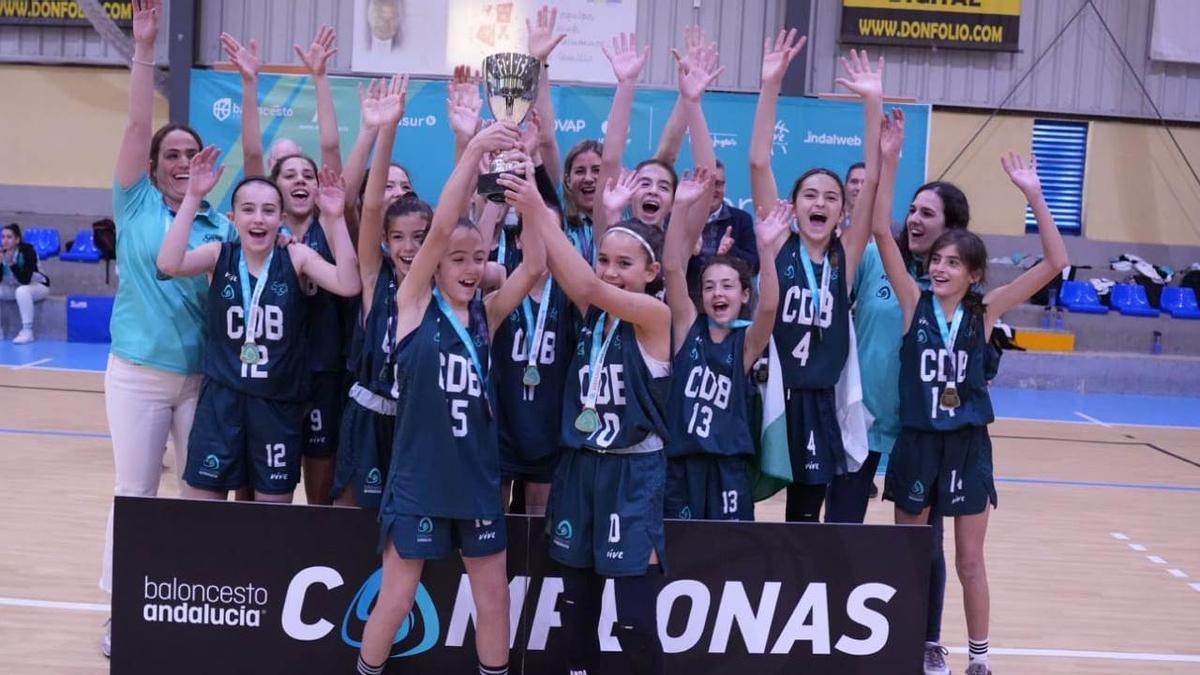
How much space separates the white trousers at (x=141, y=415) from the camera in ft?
13.0

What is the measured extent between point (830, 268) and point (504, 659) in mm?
1691

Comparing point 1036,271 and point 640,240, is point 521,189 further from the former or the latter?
point 1036,271

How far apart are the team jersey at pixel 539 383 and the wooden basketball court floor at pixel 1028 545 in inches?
64.3

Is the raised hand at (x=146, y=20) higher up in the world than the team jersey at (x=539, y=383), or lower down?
higher up

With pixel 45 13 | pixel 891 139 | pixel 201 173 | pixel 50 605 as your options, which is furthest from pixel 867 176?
pixel 45 13

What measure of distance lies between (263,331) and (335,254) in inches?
13.2

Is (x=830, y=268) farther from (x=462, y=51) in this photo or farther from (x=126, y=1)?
(x=126, y=1)

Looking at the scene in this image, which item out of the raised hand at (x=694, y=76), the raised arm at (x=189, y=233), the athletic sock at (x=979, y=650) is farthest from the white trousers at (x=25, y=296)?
the athletic sock at (x=979, y=650)

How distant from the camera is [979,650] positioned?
4.11 m

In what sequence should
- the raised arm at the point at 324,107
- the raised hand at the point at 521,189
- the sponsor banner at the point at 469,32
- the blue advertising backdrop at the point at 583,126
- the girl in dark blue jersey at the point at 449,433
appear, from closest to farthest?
1. the raised hand at the point at 521,189
2. the girl in dark blue jersey at the point at 449,433
3. the raised arm at the point at 324,107
4. the blue advertising backdrop at the point at 583,126
5. the sponsor banner at the point at 469,32

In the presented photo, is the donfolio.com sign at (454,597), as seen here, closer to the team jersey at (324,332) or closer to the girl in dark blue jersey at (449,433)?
the girl in dark blue jersey at (449,433)

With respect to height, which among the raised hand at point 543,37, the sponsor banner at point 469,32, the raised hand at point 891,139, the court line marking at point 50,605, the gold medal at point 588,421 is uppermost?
the sponsor banner at point 469,32

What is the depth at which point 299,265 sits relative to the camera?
3.86 metres

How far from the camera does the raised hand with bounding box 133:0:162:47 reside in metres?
3.87
